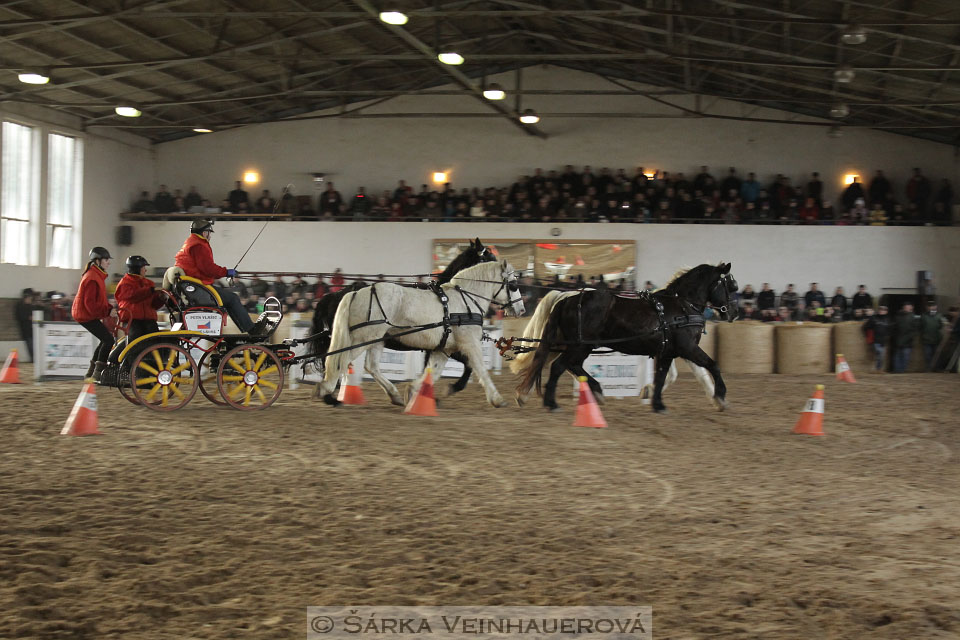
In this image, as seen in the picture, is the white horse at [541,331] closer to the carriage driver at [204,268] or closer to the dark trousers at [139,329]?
the carriage driver at [204,268]

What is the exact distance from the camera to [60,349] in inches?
525

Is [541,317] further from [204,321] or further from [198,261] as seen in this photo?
[198,261]

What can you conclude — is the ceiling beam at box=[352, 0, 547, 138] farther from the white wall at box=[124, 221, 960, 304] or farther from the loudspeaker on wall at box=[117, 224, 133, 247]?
the loudspeaker on wall at box=[117, 224, 133, 247]

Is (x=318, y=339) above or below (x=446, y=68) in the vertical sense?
below

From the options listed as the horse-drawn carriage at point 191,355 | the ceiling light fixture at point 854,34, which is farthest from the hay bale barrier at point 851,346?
the horse-drawn carriage at point 191,355

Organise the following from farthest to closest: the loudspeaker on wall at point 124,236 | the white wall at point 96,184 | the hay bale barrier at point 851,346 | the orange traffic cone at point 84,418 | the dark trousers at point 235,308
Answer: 1. the loudspeaker on wall at point 124,236
2. the white wall at point 96,184
3. the hay bale barrier at point 851,346
4. the dark trousers at point 235,308
5. the orange traffic cone at point 84,418

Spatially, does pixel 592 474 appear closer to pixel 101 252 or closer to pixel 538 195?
pixel 101 252

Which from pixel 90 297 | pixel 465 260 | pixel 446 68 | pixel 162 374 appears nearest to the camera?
pixel 162 374

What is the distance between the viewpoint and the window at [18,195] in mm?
21031

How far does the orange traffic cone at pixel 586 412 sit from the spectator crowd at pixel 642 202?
568 inches

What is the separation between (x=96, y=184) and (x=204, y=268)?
56.7 feet

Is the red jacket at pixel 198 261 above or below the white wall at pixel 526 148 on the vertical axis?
below

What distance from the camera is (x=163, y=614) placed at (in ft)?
11.4

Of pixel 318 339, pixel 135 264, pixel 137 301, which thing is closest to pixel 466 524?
pixel 318 339
